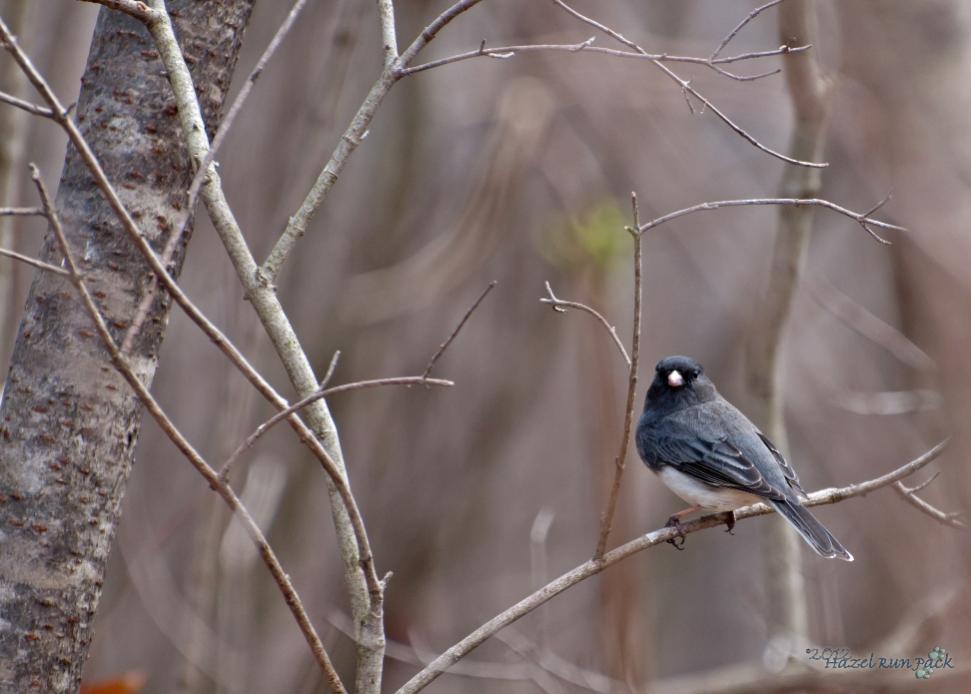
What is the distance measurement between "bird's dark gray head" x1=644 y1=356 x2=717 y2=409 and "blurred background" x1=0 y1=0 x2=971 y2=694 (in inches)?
8.8

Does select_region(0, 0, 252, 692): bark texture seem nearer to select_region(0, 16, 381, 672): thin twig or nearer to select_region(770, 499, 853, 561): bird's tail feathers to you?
select_region(0, 16, 381, 672): thin twig

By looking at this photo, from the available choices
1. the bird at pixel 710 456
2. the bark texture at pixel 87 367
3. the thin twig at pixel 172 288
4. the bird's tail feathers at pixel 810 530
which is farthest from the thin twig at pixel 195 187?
the bird's tail feathers at pixel 810 530

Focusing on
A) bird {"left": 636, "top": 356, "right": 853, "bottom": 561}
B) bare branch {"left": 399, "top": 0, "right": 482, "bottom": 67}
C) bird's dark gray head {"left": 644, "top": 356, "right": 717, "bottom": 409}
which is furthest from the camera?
bird's dark gray head {"left": 644, "top": 356, "right": 717, "bottom": 409}

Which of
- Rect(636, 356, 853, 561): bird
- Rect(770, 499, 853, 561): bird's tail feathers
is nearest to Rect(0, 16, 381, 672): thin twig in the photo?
Rect(636, 356, 853, 561): bird

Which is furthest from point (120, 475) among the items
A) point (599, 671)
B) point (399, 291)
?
point (599, 671)

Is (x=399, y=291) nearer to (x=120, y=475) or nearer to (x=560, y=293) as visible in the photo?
(x=560, y=293)

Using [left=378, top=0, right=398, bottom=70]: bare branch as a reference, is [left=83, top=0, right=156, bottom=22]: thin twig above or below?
below

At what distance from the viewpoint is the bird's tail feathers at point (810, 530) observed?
2.44 metres

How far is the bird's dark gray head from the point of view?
3191 mm

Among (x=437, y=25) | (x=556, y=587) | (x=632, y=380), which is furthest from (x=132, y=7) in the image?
(x=556, y=587)

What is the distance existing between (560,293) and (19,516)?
4550 mm

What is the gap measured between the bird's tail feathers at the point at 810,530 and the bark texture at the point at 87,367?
1560 mm

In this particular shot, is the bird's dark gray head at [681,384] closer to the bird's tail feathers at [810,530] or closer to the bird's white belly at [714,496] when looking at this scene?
the bird's white belly at [714,496]

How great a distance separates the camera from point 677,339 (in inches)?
264
